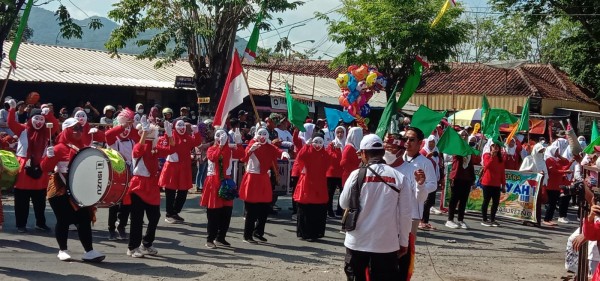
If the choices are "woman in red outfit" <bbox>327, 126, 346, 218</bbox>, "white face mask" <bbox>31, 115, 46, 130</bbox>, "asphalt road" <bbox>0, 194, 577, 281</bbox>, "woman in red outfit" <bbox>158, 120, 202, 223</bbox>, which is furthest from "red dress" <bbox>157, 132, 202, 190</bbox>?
"woman in red outfit" <bbox>327, 126, 346, 218</bbox>

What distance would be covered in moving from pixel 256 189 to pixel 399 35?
19.0 m

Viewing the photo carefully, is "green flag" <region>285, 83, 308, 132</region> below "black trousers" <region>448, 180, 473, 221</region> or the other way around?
the other way around

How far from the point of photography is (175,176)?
13.2 meters

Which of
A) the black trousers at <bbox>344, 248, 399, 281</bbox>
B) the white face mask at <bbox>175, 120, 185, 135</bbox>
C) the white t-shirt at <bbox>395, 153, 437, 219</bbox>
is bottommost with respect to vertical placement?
the black trousers at <bbox>344, 248, 399, 281</bbox>

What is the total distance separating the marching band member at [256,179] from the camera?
11.9 m

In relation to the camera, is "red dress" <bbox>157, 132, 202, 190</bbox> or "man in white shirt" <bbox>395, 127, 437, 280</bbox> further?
"red dress" <bbox>157, 132, 202, 190</bbox>

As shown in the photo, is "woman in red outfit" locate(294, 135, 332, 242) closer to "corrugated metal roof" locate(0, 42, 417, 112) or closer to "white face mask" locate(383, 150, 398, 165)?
"white face mask" locate(383, 150, 398, 165)

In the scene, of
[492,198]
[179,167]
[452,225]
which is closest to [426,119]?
[452,225]

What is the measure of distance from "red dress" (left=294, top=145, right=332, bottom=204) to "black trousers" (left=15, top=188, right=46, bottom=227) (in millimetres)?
3893

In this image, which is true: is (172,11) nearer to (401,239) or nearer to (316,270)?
(316,270)

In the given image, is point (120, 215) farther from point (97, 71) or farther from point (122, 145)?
point (97, 71)

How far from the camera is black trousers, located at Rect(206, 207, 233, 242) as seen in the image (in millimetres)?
11305

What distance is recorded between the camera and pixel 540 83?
4322 centimetres

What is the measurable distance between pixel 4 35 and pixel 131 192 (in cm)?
782
